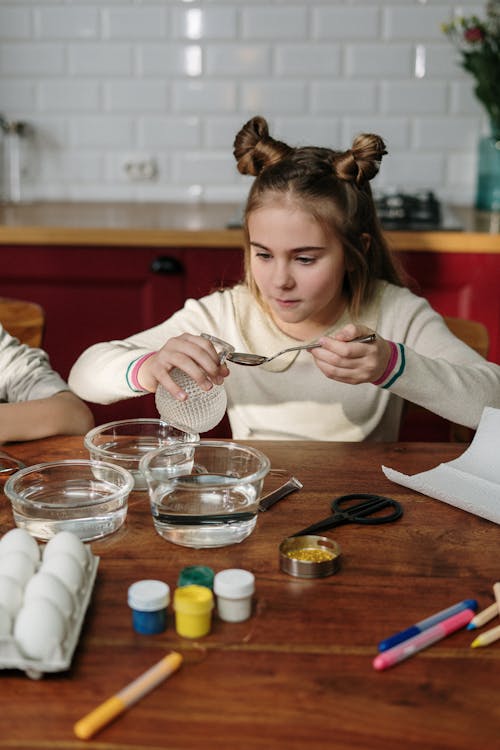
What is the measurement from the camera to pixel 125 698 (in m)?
0.74

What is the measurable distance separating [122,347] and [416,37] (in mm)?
1898

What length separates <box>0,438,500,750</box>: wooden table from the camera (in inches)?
28.4

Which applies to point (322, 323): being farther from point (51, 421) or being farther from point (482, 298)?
point (482, 298)

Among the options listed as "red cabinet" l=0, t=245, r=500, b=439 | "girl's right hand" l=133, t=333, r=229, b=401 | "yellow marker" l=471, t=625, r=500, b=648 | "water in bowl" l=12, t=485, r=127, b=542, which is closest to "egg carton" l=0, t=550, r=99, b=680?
"water in bowl" l=12, t=485, r=127, b=542

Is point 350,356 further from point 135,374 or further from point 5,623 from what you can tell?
point 5,623

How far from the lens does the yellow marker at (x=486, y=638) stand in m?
0.85

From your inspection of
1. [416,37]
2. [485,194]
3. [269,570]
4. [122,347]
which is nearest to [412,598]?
[269,570]

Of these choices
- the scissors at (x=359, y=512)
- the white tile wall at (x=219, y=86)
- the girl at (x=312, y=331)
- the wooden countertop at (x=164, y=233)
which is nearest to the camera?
the scissors at (x=359, y=512)

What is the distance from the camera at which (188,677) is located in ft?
2.59

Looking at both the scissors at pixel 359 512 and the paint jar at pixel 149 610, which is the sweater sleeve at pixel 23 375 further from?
the paint jar at pixel 149 610

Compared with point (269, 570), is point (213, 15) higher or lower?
higher

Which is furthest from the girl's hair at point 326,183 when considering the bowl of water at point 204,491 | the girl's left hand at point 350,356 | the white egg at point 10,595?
the white egg at point 10,595

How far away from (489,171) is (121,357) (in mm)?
1819

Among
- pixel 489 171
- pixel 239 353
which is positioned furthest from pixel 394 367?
pixel 489 171
